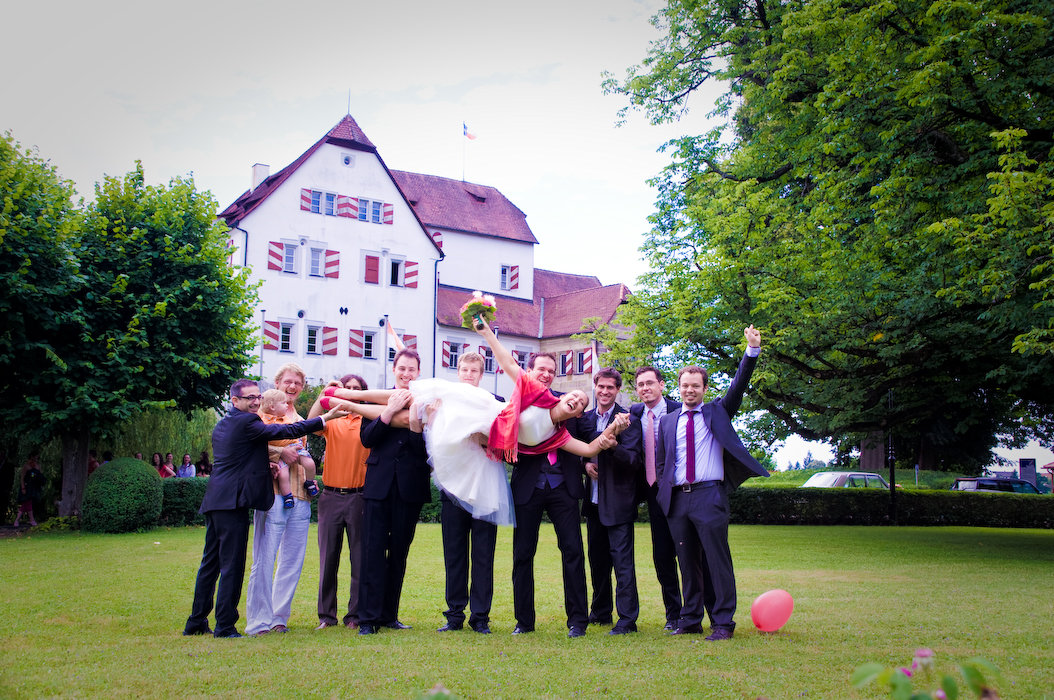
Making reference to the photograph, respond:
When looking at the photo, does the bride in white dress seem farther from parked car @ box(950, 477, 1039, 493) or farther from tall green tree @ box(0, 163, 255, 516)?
parked car @ box(950, 477, 1039, 493)

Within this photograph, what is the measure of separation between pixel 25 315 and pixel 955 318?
19836 mm

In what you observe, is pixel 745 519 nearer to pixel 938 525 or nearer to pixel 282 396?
pixel 938 525

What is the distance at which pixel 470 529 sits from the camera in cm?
757

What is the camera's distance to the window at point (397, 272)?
44.5 m

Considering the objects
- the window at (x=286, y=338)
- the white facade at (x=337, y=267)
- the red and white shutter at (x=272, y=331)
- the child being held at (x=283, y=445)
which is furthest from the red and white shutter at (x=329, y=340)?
the child being held at (x=283, y=445)

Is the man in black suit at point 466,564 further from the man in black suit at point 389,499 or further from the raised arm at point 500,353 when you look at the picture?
the man in black suit at point 389,499

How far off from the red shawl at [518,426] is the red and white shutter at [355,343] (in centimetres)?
Result: 3594

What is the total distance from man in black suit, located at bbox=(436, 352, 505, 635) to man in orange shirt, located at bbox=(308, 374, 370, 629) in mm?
916

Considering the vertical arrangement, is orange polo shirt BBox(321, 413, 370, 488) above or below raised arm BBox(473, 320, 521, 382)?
below

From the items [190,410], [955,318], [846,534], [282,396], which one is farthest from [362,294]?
[282,396]

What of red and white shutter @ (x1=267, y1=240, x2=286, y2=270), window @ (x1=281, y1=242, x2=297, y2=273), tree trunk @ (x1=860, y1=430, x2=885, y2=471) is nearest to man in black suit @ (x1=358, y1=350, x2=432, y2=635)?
tree trunk @ (x1=860, y1=430, x2=885, y2=471)

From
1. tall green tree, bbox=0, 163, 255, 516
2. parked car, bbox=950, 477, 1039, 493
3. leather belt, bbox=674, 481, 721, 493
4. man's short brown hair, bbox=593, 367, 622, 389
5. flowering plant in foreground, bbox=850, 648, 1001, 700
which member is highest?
tall green tree, bbox=0, 163, 255, 516

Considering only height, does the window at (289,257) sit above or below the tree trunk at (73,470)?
above

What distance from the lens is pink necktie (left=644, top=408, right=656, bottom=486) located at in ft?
25.6
